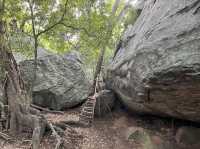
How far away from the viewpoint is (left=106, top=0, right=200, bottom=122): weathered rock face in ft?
18.6

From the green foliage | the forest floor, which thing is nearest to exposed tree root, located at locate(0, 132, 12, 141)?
the forest floor

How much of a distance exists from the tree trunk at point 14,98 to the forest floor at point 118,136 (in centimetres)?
47

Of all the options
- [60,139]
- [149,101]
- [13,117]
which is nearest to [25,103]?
[13,117]

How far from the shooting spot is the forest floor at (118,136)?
8.26 meters

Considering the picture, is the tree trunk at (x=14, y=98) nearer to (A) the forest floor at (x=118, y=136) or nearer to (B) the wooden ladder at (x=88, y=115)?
(A) the forest floor at (x=118, y=136)

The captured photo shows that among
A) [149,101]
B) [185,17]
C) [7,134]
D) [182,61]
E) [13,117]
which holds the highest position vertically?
[185,17]

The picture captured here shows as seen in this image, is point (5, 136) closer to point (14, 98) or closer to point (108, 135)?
point (14, 98)

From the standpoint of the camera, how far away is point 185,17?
20.9 feet

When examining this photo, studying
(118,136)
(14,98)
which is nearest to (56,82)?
(14,98)

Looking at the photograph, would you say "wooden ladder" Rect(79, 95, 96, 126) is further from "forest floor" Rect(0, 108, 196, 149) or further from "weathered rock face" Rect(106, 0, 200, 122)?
"weathered rock face" Rect(106, 0, 200, 122)

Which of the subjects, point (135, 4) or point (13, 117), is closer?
point (13, 117)

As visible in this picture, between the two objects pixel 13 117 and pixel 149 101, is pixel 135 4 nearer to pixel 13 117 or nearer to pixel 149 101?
pixel 149 101

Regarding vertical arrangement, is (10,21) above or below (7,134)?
above

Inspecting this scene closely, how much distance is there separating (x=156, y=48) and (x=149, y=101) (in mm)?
1898
